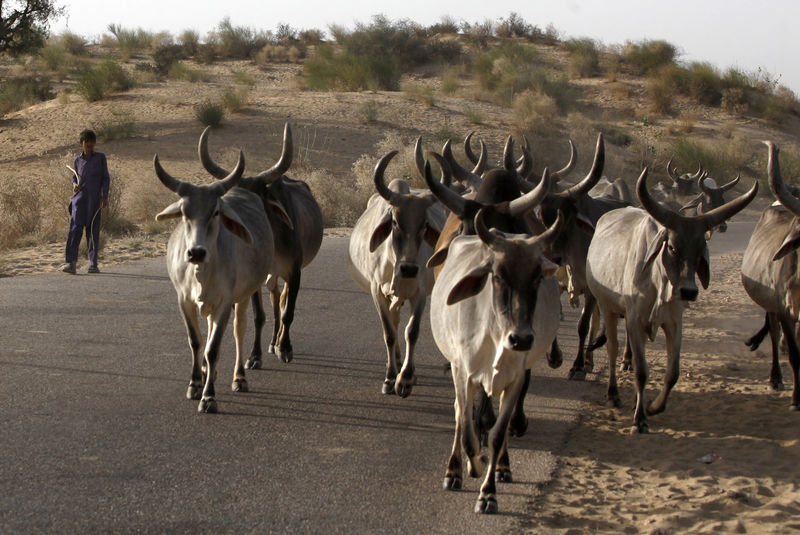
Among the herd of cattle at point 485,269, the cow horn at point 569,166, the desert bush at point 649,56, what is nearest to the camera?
the herd of cattle at point 485,269

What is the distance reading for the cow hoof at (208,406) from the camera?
7.01m

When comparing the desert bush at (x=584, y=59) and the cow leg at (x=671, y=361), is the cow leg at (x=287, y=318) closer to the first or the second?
the cow leg at (x=671, y=361)

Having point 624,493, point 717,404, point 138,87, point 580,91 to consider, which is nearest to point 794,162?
point 580,91

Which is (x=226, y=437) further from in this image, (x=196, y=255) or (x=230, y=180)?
(x=230, y=180)

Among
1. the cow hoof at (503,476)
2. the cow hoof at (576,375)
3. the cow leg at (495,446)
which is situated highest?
the cow leg at (495,446)

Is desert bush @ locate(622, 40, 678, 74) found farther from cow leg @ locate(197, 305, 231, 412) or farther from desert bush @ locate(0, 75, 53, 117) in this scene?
cow leg @ locate(197, 305, 231, 412)

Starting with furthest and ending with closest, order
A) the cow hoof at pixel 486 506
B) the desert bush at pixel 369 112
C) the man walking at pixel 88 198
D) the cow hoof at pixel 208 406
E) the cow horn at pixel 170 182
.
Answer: the desert bush at pixel 369 112 < the man walking at pixel 88 198 < the cow horn at pixel 170 182 < the cow hoof at pixel 208 406 < the cow hoof at pixel 486 506

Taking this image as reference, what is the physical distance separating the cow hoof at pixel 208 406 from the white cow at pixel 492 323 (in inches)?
73.4

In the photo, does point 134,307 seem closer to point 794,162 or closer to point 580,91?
point 794,162

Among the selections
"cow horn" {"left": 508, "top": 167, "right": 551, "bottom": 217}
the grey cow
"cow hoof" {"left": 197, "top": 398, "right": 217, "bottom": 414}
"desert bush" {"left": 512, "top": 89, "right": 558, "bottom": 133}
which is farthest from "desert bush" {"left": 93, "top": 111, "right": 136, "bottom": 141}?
"cow horn" {"left": 508, "top": 167, "right": 551, "bottom": 217}

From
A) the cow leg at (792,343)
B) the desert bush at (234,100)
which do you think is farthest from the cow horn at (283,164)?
the desert bush at (234,100)

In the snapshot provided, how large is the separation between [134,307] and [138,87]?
90.0 ft

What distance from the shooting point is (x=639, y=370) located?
7.18 metres

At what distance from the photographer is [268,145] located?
28281 millimetres
